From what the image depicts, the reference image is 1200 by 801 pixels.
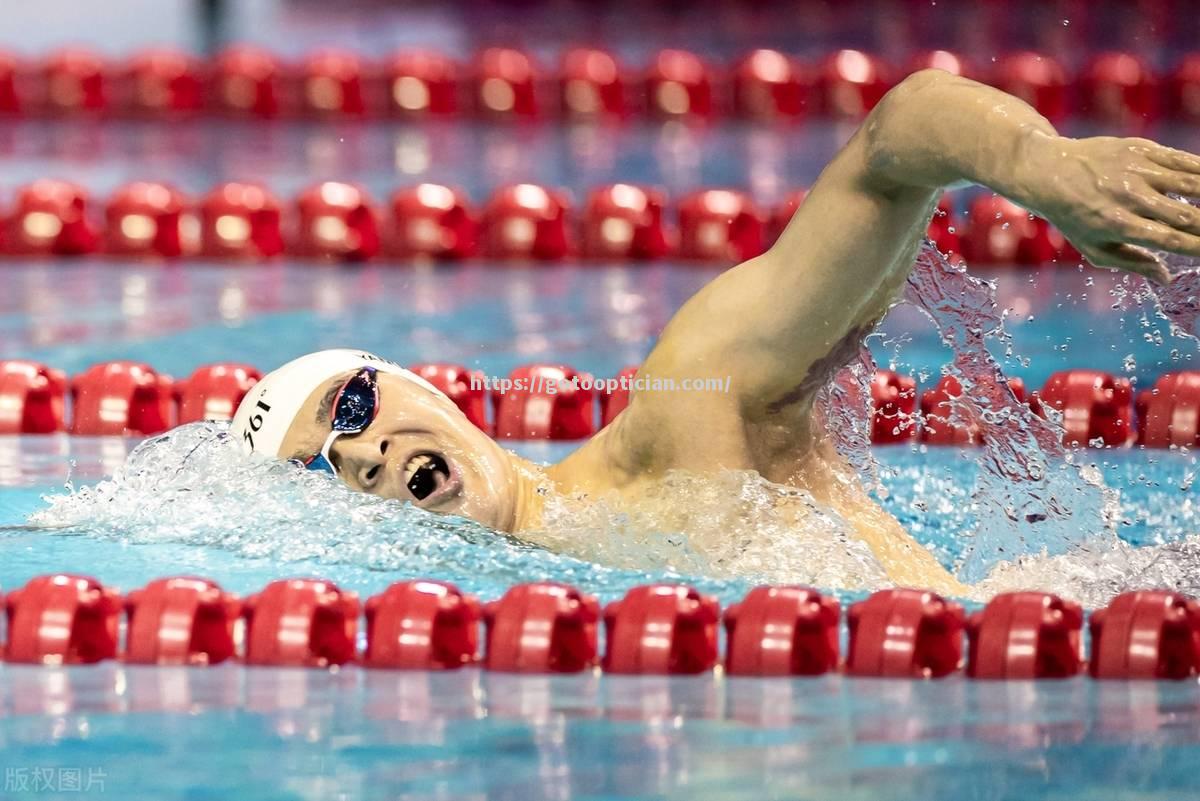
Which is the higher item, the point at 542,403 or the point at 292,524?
the point at 542,403

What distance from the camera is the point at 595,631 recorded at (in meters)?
2.77

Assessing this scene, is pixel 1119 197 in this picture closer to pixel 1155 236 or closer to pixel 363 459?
pixel 1155 236

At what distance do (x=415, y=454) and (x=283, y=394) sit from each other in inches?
10.6

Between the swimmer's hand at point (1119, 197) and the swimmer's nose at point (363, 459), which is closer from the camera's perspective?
the swimmer's hand at point (1119, 197)

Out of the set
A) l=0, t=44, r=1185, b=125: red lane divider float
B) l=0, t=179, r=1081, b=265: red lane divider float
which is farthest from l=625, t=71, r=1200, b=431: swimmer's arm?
l=0, t=44, r=1185, b=125: red lane divider float

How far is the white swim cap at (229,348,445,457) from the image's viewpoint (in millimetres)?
2988

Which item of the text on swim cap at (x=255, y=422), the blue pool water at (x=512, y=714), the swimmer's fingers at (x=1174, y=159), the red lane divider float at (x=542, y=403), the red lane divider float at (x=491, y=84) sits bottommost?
the blue pool water at (x=512, y=714)

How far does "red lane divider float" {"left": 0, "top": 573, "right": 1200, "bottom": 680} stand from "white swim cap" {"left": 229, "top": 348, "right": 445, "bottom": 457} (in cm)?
26

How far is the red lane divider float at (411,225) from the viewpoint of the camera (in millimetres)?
5727

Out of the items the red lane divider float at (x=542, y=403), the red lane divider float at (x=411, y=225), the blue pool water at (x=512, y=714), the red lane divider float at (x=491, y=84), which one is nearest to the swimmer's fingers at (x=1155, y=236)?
the blue pool water at (x=512, y=714)

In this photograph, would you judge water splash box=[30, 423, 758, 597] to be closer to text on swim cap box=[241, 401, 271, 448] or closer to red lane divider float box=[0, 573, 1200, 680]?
text on swim cap box=[241, 401, 271, 448]
